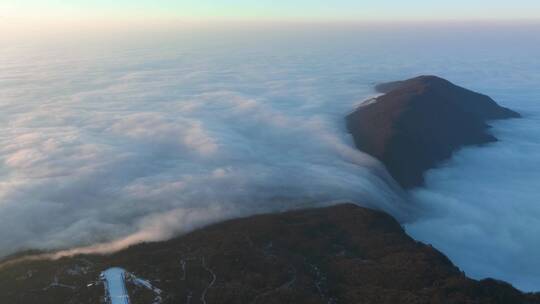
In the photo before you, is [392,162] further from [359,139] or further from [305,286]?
[305,286]

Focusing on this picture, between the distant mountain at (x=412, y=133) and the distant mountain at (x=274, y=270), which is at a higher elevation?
the distant mountain at (x=274, y=270)

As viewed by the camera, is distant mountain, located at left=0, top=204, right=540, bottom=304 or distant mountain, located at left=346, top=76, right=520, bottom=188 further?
distant mountain, located at left=346, top=76, right=520, bottom=188

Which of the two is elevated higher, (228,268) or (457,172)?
(228,268)

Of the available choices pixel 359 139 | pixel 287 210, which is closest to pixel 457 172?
pixel 359 139

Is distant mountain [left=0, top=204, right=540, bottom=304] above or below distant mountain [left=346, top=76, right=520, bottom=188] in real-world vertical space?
above

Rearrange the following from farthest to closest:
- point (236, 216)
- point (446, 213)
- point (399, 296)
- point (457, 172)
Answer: point (457, 172)
point (446, 213)
point (236, 216)
point (399, 296)

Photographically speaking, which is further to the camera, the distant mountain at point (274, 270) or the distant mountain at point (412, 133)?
the distant mountain at point (412, 133)

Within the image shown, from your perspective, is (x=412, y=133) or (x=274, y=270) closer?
(x=274, y=270)

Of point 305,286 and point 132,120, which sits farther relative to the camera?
point 132,120
